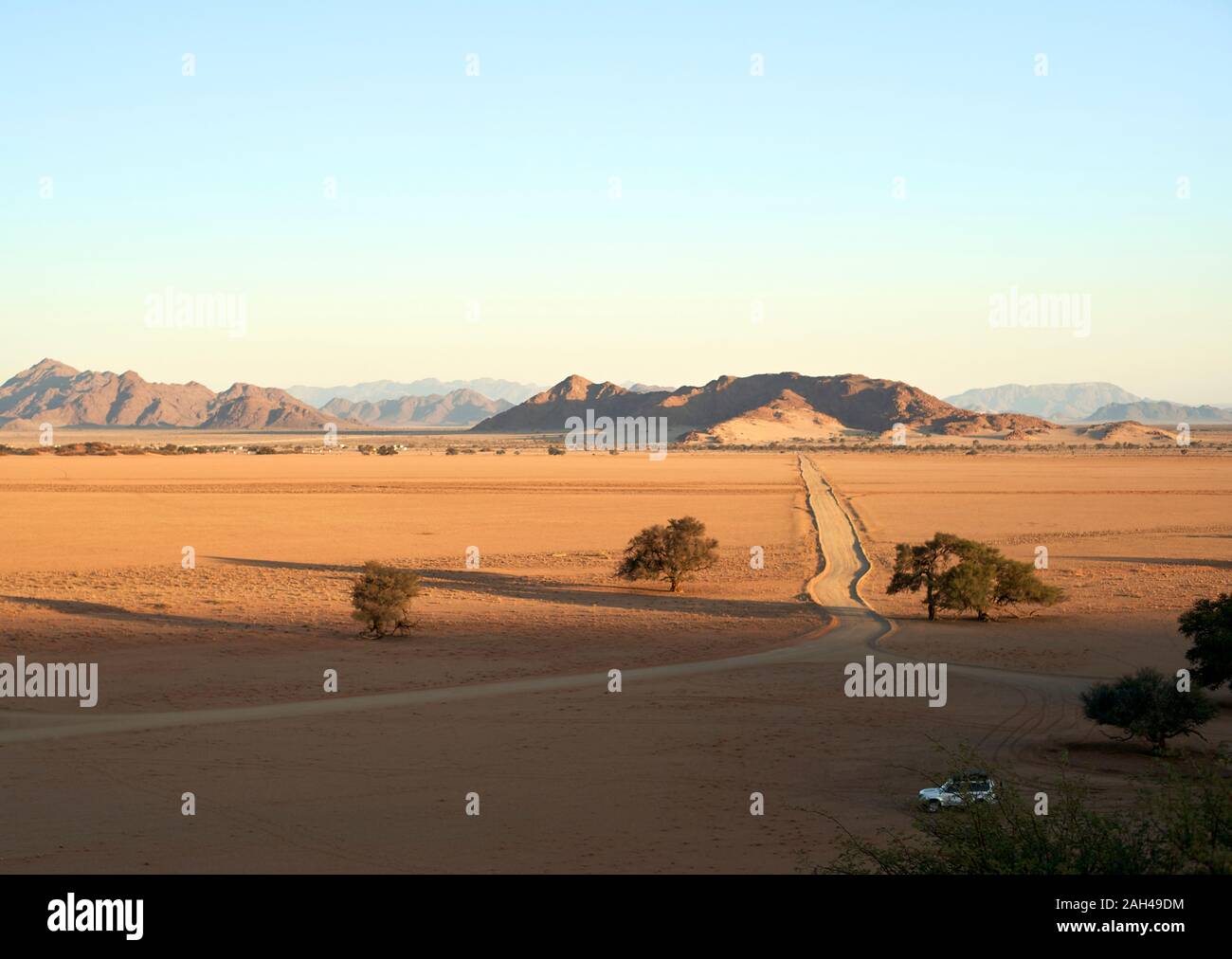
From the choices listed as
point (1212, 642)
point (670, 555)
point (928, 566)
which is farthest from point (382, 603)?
point (1212, 642)

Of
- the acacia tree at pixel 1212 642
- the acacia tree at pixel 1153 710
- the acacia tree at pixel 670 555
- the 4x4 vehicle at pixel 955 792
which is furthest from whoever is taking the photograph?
the acacia tree at pixel 670 555

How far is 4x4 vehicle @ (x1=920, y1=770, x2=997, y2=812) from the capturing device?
12.3 meters

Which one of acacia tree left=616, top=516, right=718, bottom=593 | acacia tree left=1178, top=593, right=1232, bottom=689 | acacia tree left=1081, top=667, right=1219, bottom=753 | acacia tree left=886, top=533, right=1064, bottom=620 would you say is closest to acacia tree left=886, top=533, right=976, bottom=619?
acacia tree left=886, top=533, right=1064, bottom=620

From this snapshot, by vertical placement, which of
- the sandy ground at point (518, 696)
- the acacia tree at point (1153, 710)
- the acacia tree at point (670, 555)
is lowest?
the sandy ground at point (518, 696)

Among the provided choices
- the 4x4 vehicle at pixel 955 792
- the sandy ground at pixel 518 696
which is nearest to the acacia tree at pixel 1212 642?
the sandy ground at pixel 518 696

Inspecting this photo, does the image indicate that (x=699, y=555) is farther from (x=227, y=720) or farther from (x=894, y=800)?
(x=894, y=800)

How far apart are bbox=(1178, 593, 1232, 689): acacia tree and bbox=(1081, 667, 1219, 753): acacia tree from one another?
8.58 ft

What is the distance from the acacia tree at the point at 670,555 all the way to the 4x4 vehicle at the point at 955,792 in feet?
80.4

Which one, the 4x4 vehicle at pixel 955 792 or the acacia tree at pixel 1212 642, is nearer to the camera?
the 4x4 vehicle at pixel 955 792

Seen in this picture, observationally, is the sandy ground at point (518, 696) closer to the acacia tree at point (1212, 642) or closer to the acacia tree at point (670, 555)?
the acacia tree at point (670, 555)

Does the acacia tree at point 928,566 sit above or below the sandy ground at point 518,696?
above

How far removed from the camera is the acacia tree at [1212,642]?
2072 centimetres
